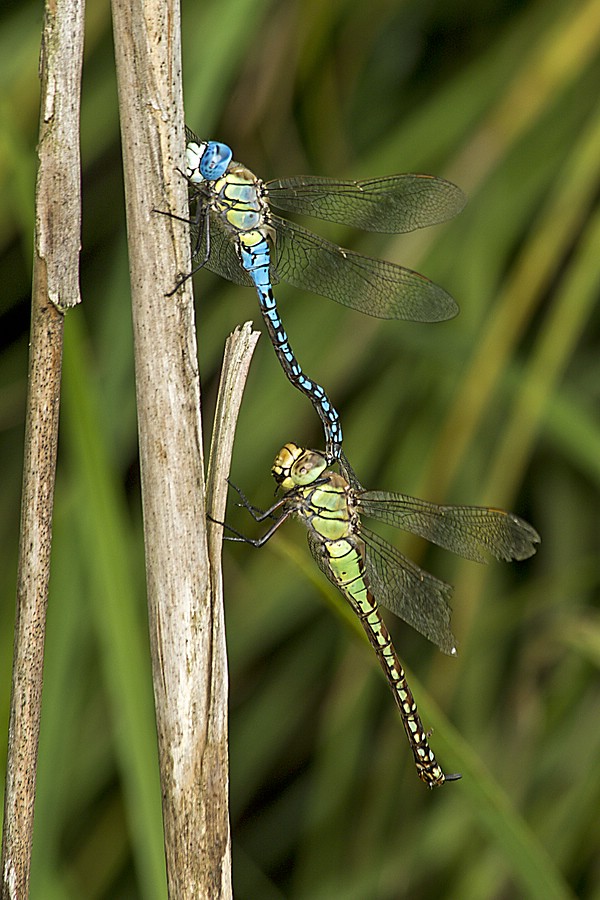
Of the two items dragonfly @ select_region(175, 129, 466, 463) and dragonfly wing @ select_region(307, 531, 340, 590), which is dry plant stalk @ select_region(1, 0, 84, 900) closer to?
dragonfly @ select_region(175, 129, 466, 463)

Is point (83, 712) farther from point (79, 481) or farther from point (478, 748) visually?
point (478, 748)

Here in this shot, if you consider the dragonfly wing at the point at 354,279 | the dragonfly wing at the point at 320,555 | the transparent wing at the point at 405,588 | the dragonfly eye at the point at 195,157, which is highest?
the dragonfly eye at the point at 195,157

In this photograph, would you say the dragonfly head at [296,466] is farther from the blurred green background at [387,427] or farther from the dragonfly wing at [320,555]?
the blurred green background at [387,427]

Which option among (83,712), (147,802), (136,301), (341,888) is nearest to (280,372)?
(83,712)

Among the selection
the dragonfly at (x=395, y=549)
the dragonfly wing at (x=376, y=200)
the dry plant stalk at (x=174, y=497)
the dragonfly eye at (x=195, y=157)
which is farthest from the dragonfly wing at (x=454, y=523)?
the dry plant stalk at (x=174, y=497)

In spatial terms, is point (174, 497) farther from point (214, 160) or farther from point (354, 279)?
point (354, 279)

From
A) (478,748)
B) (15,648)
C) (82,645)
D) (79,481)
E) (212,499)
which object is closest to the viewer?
(15,648)

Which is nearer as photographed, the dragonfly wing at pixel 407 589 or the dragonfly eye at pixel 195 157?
the dragonfly eye at pixel 195 157
